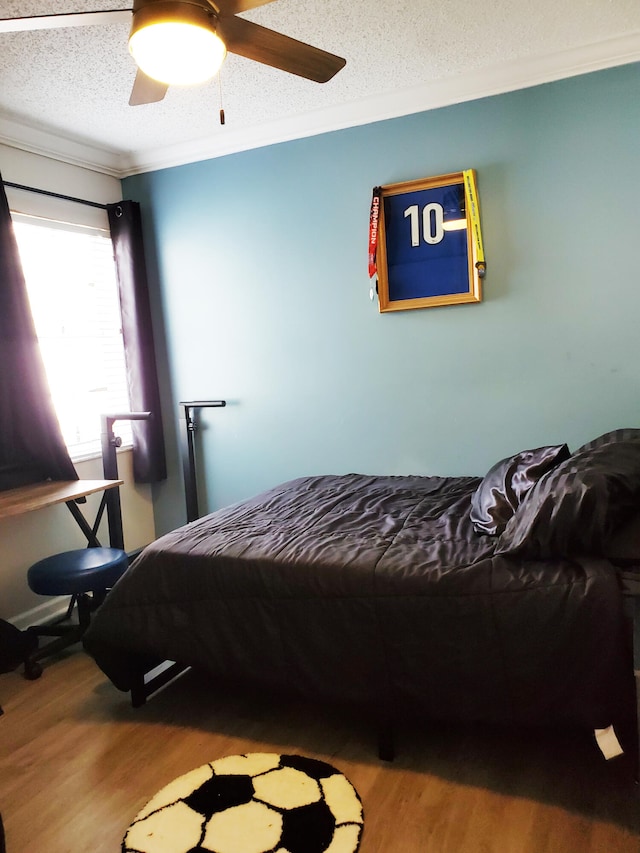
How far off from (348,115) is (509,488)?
209 cm

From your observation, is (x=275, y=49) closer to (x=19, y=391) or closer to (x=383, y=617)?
(x=383, y=617)

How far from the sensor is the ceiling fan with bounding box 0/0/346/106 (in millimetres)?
1566

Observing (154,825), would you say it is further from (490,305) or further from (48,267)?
(48,267)

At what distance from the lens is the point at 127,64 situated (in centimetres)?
258

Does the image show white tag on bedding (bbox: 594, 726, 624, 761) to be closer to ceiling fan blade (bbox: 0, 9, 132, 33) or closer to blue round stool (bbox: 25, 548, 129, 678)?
blue round stool (bbox: 25, 548, 129, 678)

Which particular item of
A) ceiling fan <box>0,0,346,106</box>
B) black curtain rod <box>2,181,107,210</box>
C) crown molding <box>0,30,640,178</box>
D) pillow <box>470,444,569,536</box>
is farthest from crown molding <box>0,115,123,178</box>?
pillow <box>470,444,569,536</box>

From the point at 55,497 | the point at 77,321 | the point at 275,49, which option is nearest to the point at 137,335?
the point at 77,321

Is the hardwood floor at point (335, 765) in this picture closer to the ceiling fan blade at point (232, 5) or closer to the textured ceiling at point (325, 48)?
the ceiling fan blade at point (232, 5)

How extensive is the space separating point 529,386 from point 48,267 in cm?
257

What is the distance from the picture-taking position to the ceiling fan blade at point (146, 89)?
1985 mm

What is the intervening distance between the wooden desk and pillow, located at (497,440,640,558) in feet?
6.14

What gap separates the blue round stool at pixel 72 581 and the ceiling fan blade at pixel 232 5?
2.14 meters

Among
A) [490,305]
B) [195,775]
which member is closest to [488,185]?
[490,305]

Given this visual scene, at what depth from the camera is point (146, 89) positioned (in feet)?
6.72
